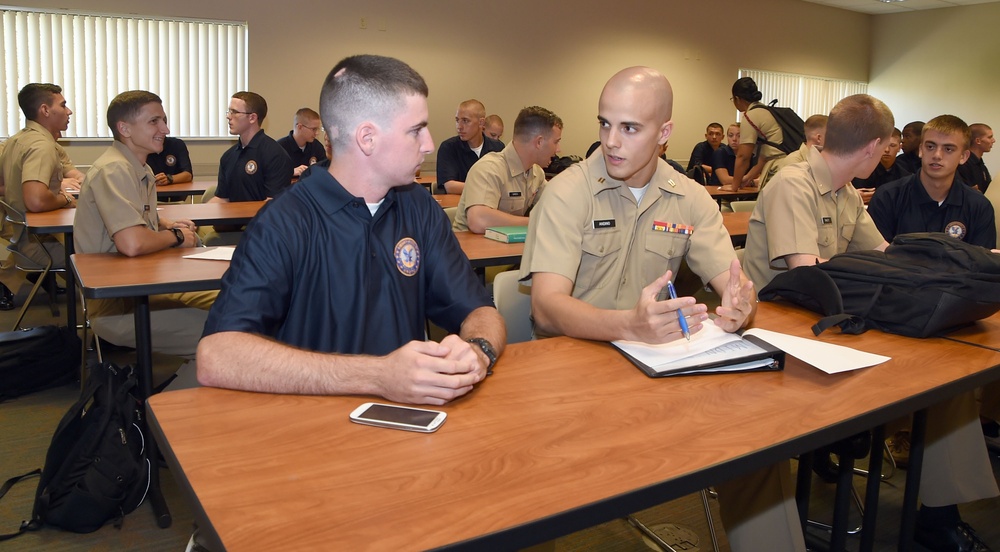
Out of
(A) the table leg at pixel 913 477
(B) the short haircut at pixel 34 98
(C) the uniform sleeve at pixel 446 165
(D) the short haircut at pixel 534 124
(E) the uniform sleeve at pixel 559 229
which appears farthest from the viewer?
(C) the uniform sleeve at pixel 446 165

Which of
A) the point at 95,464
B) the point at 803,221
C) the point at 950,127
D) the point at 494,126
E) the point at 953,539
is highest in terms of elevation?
the point at 494,126

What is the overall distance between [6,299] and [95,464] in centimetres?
368

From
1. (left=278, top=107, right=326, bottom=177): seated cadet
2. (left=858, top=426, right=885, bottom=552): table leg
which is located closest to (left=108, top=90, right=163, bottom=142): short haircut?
(left=858, top=426, right=885, bottom=552): table leg

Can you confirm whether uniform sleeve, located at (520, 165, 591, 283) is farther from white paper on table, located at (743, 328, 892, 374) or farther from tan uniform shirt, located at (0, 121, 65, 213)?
tan uniform shirt, located at (0, 121, 65, 213)

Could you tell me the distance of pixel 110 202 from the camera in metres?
Answer: 3.22

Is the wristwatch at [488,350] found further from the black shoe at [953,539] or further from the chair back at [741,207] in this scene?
the chair back at [741,207]

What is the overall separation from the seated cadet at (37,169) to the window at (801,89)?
34.5 feet

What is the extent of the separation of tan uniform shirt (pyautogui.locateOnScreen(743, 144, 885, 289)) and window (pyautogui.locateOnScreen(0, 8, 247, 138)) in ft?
22.6

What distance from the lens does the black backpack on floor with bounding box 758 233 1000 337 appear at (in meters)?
2.02

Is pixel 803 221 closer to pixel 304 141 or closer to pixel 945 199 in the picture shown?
pixel 945 199

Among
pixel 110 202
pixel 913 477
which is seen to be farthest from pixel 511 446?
pixel 110 202

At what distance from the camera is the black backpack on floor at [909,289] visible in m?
2.02

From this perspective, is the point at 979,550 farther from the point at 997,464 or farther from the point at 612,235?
the point at 612,235

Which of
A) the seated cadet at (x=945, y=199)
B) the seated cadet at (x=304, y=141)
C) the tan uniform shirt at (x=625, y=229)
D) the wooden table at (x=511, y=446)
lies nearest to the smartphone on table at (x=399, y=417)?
the wooden table at (x=511, y=446)
